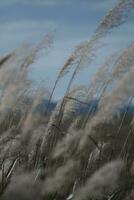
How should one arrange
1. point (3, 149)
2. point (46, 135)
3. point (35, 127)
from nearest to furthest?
point (3, 149) → point (46, 135) → point (35, 127)

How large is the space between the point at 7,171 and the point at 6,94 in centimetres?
127

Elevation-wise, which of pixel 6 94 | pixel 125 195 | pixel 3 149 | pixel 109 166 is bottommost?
pixel 125 195

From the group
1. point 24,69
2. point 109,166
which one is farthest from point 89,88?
point 109,166

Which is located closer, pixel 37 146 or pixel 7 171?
pixel 7 171

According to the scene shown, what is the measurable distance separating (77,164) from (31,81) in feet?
6.02

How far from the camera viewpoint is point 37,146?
5.11 m

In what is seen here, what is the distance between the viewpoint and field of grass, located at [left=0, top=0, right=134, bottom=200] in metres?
3.76

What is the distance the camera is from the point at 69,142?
5348 mm

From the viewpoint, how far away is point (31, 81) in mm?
6270

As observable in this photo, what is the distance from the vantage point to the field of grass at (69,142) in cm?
376

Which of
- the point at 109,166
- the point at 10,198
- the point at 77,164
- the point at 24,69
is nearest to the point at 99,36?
the point at 24,69

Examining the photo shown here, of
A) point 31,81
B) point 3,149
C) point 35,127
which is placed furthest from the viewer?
point 31,81

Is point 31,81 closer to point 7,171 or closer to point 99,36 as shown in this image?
point 99,36

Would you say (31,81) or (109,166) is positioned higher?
(31,81)
